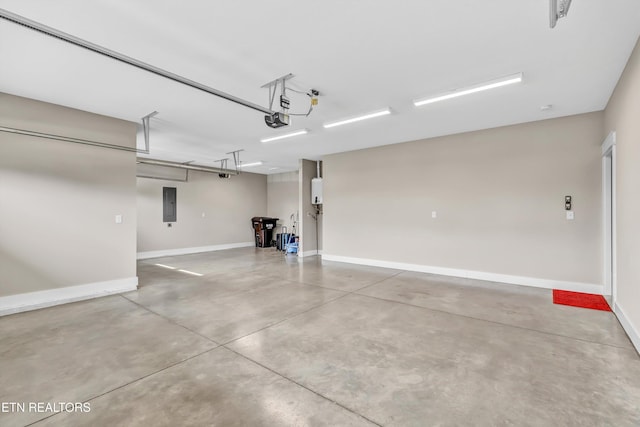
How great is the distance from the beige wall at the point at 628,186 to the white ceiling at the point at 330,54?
262 mm

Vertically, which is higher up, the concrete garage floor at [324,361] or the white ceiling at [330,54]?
the white ceiling at [330,54]

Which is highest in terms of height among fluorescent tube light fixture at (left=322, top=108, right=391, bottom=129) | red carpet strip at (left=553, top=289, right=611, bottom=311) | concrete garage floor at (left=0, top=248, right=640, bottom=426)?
fluorescent tube light fixture at (left=322, top=108, right=391, bottom=129)

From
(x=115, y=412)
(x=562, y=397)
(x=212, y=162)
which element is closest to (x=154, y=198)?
(x=212, y=162)

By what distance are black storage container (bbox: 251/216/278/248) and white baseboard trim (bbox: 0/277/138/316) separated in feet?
18.5

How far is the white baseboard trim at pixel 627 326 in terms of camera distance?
109 inches

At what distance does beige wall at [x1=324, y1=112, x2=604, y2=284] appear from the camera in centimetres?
467

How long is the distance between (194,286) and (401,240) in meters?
4.35

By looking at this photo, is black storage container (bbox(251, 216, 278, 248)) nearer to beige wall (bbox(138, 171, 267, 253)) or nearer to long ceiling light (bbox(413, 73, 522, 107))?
beige wall (bbox(138, 171, 267, 253))

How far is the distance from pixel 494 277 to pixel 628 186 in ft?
9.11

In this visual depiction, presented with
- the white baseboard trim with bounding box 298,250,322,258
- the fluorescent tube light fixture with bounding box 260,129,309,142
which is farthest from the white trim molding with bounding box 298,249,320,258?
the fluorescent tube light fixture with bounding box 260,129,309,142

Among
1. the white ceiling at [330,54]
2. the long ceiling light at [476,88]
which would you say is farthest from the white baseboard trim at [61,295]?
the long ceiling light at [476,88]

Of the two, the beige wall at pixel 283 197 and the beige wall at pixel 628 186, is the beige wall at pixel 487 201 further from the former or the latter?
the beige wall at pixel 283 197

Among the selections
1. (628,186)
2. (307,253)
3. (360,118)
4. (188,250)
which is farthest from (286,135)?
(188,250)

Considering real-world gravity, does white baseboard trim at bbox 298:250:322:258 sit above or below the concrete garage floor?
above
